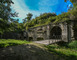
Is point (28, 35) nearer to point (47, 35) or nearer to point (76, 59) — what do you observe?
point (47, 35)

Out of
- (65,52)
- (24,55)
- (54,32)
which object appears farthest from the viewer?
(54,32)

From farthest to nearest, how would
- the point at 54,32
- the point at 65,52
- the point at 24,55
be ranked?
the point at 54,32 < the point at 65,52 < the point at 24,55

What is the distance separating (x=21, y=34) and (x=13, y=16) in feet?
41.1

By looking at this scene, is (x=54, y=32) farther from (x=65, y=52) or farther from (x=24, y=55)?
(x=24, y=55)

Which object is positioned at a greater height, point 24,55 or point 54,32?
point 54,32

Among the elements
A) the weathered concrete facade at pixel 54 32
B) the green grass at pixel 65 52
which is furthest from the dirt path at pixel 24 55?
the weathered concrete facade at pixel 54 32

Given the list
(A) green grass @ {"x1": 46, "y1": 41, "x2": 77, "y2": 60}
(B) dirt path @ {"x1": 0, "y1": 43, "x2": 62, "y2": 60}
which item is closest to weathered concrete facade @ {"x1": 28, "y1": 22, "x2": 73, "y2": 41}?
(A) green grass @ {"x1": 46, "y1": 41, "x2": 77, "y2": 60}

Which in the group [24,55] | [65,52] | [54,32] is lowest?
[65,52]

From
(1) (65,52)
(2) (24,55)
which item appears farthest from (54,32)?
(2) (24,55)

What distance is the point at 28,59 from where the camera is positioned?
3453 millimetres

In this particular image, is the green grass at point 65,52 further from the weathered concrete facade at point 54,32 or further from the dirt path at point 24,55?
the weathered concrete facade at point 54,32

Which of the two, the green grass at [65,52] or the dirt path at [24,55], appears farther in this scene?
the green grass at [65,52]

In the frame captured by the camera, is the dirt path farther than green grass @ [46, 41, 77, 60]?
No

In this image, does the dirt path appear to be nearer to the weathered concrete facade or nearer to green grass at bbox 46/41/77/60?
green grass at bbox 46/41/77/60
